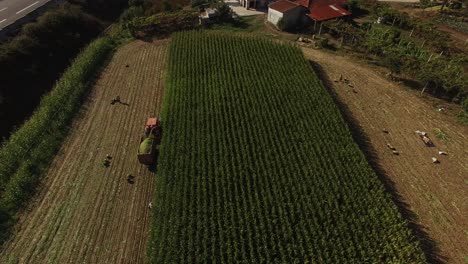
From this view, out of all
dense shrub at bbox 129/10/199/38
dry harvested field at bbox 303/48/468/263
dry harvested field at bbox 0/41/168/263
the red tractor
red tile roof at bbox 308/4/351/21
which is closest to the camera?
dry harvested field at bbox 0/41/168/263

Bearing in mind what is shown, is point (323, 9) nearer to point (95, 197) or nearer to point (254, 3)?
point (254, 3)

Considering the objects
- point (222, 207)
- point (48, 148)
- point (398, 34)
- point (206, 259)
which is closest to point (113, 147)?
point (48, 148)

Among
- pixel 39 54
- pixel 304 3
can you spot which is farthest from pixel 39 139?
pixel 304 3

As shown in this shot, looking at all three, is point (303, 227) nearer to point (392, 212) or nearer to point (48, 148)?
point (392, 212)

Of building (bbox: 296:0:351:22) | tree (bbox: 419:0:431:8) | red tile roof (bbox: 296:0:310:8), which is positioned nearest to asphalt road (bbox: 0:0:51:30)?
red tile roof (bbox: 296:0:310:8)

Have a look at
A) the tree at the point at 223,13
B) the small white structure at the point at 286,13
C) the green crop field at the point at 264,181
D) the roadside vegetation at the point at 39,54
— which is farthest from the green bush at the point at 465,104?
the roadside vegetation at the point at 39,54

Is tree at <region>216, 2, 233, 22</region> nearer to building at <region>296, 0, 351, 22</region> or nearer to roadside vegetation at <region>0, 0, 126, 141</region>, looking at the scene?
building at <region>296, 0, 351, 22</region>
